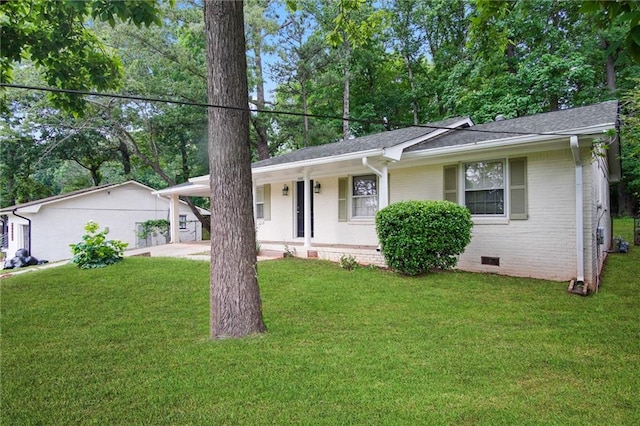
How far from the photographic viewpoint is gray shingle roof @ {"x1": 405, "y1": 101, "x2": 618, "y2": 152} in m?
6.91

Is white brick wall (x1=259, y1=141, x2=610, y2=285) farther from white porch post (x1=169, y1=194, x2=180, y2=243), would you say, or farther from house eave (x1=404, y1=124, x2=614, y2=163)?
white porch post (x1=169, y1=194, x2=180, y2=243)

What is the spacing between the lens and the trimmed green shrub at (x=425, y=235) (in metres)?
7.14

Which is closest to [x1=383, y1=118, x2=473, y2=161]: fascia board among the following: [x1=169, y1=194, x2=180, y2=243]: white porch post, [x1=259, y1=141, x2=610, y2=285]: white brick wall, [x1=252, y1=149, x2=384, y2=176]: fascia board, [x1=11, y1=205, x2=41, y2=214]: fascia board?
[x1=252, y1=149, x2=384, y2=176]: fascia board

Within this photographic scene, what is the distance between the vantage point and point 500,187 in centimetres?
794

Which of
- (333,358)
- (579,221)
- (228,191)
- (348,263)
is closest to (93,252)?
(348,263)

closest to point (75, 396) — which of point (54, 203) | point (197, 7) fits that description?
point (197, 7)

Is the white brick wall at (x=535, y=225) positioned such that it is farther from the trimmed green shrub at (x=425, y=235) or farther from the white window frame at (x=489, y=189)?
the trimmed green shrub at (x=425, y=235)

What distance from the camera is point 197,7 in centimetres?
1698

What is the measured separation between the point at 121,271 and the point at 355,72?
714 inches

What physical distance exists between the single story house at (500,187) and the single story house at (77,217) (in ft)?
30.6

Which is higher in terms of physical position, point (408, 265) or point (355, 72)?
point (355, 72)

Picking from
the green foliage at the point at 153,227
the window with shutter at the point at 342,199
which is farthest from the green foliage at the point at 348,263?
the green foliage at the point at 153,227

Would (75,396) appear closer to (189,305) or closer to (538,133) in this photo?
(189,305)

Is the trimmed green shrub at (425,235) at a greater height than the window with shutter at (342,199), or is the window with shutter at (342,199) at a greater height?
the window with shutter at (342,199)
